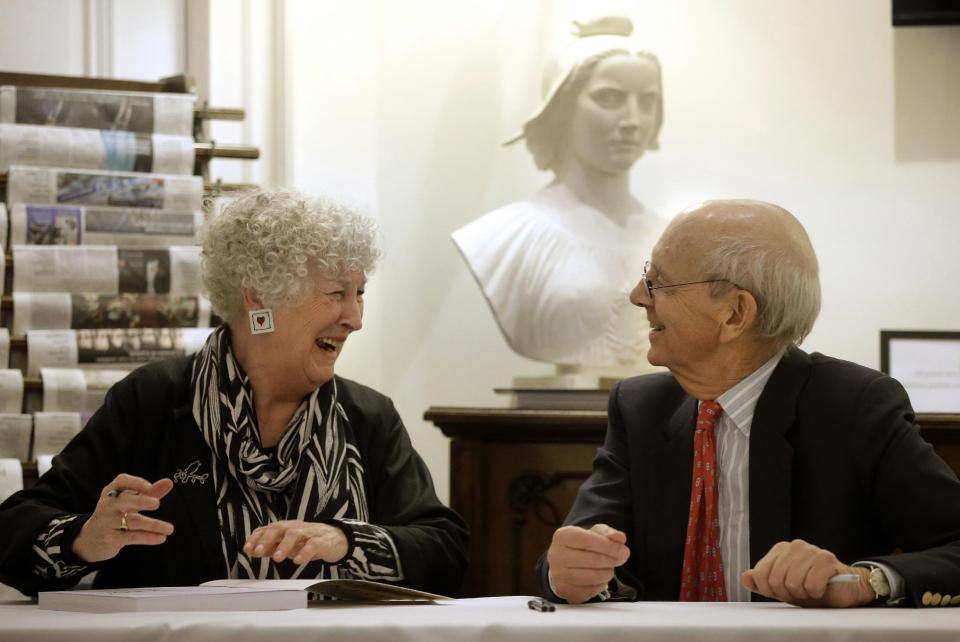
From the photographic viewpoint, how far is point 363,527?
6.42 feet

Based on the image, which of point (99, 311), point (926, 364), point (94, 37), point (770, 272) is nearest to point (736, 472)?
point (770, 272)

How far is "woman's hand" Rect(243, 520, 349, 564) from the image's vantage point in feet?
5.81

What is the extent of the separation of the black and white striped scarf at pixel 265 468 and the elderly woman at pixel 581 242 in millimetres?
1266

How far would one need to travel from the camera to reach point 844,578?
1567 mm

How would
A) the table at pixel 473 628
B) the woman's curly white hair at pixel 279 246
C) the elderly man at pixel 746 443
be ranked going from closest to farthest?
the table at pixel 473 628 < the elderly man at pixel 746 443 < the woman's curly white hair at pixel 279 246

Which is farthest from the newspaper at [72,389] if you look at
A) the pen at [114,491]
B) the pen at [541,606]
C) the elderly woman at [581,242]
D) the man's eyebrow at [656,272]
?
the pen at [541,606]

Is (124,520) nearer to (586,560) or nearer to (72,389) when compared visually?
(586,560)

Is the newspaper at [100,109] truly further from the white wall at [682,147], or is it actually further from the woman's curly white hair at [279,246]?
the woman's curly white hair at [279,246]

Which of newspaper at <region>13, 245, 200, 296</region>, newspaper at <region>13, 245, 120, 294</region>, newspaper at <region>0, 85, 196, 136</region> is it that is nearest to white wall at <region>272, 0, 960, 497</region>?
newspaper at <region>0, 85, 196, 136</region>

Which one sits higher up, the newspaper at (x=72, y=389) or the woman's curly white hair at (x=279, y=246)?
the woman's curly white hair at (x=279, y=246)

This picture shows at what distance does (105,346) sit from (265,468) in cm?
111

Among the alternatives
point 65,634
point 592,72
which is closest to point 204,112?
point 592,72

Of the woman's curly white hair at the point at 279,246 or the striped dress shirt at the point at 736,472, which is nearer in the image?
the striped dress shirt at the point at 736,472

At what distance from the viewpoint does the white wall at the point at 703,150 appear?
13.5 feet
